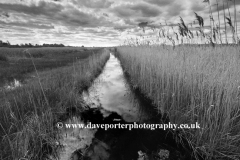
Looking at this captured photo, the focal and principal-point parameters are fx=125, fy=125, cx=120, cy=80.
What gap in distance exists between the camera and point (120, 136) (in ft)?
9.59

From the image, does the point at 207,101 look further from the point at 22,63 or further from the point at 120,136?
the point at 22,63

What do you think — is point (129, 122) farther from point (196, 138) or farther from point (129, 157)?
point (196, 138)

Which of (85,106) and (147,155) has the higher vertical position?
(85,106)

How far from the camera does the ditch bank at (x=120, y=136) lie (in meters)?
2.38

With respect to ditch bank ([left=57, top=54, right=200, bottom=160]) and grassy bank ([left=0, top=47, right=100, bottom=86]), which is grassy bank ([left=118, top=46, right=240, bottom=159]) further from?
A: grassy bank ([left=0, top=47, right=100, bottom=86])

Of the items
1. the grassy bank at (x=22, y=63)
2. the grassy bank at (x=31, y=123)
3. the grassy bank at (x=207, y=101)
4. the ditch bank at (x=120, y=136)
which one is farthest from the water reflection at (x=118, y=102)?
the grassy bank at (x=22, y=63)

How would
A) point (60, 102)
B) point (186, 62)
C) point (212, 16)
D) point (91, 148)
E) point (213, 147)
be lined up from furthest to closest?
point (212, 16) → point (60, 102) → point (186, 62) → point (91, 148) → point (213, 147)

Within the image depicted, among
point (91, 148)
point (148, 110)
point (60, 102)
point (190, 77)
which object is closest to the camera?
point (91, 148)

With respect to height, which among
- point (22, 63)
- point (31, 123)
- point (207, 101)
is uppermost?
point (22, 63)

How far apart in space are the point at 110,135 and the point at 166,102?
175cm

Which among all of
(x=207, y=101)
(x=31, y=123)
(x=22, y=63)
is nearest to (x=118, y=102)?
(x=31, y=123)

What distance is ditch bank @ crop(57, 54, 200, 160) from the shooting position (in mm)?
2379

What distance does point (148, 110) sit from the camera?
4.12 m

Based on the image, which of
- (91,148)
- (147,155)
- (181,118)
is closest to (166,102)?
(181,118)
